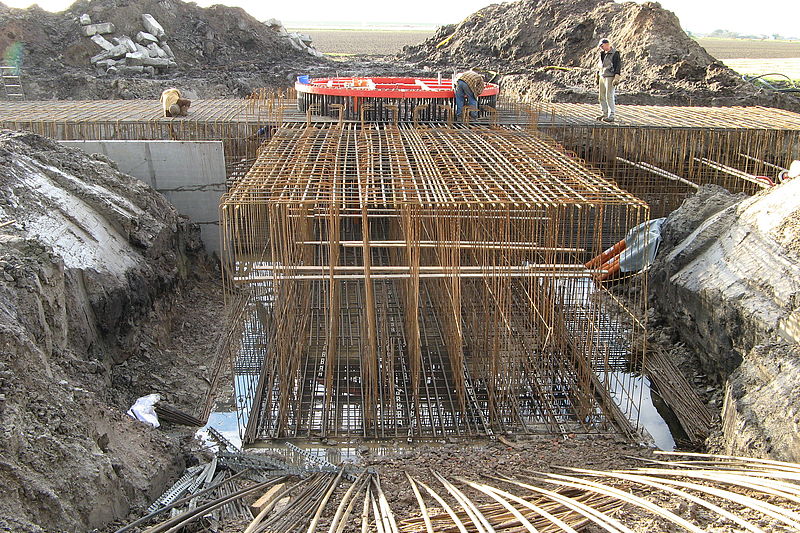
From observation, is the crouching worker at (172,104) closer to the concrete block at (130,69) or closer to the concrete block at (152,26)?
the concrete block at (130,69)

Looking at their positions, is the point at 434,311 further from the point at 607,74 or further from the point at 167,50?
the point at 167,50

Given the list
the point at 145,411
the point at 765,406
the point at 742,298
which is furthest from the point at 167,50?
the point at 765,406

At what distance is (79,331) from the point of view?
248 inches

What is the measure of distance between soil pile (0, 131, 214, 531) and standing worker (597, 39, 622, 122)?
7.50 m

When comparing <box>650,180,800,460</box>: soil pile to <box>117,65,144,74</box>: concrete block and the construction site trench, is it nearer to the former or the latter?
the construction site trench

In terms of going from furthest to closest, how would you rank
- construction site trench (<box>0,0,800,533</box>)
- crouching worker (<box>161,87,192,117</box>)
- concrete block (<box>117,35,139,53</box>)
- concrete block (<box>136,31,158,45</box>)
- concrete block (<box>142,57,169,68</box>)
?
concrete block (<box>136,31,158,45</box>) < concrete block (<box>117,35,139,53</box>) < concrete block (<box>142,57,169,68</box>) < crouching worker (<box>161,87,192,117</box>) < construction site trench (<box>0,0,800,533</box>)

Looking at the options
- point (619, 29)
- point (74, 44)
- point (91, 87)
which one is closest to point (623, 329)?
point (619, 29)

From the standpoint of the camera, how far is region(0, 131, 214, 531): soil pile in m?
4.22

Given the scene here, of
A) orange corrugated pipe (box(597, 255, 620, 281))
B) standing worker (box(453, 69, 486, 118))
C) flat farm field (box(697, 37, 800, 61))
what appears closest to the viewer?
orange corrugated pipe (box(597, 255, 620, 281))

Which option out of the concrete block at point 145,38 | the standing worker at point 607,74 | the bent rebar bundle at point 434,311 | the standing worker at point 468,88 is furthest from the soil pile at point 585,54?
the bent rebar bundle at point 434,311

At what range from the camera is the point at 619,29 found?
2255 centimetres

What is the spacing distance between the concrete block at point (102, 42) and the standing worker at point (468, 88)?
17.1 metres

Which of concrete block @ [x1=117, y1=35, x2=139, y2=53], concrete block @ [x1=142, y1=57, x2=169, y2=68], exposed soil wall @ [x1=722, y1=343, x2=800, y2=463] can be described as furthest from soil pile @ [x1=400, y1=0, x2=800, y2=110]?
exposed soil wall @ [x1=722, y1=343, x2=800, y2=463]

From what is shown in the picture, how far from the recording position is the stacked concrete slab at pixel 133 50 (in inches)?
909
